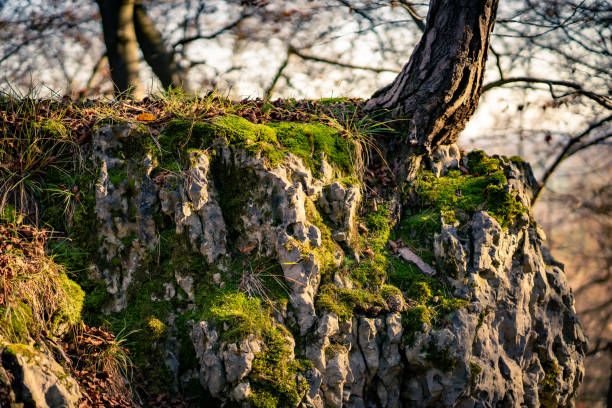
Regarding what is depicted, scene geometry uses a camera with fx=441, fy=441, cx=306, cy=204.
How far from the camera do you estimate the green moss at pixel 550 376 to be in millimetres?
4859

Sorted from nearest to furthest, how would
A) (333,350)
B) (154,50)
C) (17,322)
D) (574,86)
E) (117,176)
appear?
(17,322) < (333,350) < (117,176) < (574,86) < (154,50)

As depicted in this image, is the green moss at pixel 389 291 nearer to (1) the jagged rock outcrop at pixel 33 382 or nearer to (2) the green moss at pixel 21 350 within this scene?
(1) the jagged rock outcrop at pixel 33 382

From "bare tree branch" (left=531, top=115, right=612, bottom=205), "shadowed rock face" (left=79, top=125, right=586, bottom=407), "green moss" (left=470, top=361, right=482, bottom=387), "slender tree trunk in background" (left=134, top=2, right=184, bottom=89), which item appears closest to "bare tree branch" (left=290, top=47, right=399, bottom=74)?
"slender tree trunk in background" (left=134, top=2, right=184, bottom=89)

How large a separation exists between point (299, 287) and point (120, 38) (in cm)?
608

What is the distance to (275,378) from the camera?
3338mm

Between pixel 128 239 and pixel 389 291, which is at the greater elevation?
pixel 389 291

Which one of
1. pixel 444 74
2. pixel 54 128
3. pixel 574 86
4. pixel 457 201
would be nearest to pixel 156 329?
pixel 54 128

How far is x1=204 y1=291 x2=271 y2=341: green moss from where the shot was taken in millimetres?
3406

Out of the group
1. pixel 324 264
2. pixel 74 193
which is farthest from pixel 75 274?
pixel 324 264

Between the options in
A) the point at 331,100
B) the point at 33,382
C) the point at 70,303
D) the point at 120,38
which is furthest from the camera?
the point at 120,38

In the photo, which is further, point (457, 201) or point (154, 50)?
point (154, 50)

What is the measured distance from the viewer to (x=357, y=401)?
380 centimetres

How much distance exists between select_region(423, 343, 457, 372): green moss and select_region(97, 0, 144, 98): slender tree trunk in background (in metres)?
6.24

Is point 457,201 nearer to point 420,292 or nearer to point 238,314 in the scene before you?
point 420,292
